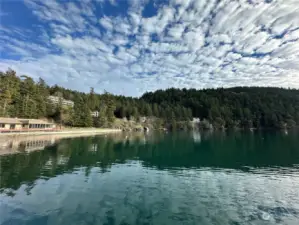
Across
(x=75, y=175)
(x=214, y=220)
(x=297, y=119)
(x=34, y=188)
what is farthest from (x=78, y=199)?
(x=297, y=119)

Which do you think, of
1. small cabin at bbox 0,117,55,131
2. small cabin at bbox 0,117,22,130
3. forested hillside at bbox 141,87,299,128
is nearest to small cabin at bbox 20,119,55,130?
small cabin at bbox 0,117,55,131

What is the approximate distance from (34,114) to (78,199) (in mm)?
63809

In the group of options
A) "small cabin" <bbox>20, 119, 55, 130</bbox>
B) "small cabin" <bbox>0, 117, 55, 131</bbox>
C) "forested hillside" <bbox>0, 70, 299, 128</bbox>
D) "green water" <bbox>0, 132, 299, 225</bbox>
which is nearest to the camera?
"green water" <bbox>0, 132, 299, 225</bbox>

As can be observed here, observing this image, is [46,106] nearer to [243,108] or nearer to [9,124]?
[9,124]

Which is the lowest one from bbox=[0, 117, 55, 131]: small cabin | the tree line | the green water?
the green water

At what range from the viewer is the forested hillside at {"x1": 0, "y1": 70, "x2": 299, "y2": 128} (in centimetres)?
6575

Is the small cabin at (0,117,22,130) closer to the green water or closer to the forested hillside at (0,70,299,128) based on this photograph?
the forested hillside at (0,70,299,128)

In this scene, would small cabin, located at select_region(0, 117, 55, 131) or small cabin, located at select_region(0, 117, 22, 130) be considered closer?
small cabin, located at select_region(0, 117, 22, 130)

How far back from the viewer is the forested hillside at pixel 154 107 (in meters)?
65.8

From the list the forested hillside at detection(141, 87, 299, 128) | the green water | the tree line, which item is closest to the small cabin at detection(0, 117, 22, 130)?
the tree line

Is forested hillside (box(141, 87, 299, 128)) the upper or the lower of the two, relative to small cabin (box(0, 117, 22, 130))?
upper

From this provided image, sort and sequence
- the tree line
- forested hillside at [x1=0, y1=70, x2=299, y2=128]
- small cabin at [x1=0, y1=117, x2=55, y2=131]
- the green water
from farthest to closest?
forested hillside at [x1=0, y1=70, x2=299, y2=128] → the tree line → small cabin at [x1=0, y1=117, x2=55, y2=131] → the green water

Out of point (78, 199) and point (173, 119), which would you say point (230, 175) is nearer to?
point (78, 199)

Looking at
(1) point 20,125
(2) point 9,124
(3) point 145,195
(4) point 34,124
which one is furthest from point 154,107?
(3) point 145,195
